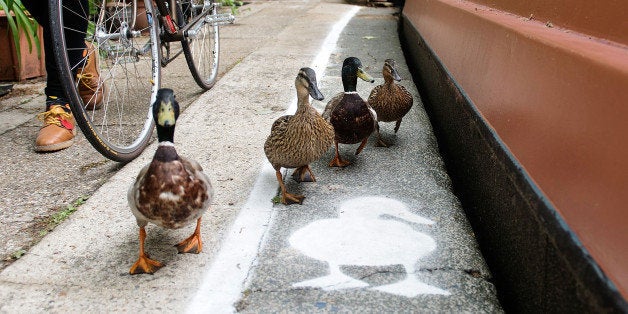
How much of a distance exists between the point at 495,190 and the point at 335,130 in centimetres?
122

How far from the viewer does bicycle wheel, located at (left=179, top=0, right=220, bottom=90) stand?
4.55 meters

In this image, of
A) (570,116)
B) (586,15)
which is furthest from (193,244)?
(586,15)

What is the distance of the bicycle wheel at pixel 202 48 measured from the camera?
4.55 m

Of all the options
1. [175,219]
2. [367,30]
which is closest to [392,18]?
[367,30]

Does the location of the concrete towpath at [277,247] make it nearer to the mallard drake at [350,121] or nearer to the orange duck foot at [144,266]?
the orange duck foot at [144,266]

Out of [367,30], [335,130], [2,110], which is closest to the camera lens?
[335,130]

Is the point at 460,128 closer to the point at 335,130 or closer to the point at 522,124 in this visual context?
the point at 335,130

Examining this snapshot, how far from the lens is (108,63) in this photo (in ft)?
12.7

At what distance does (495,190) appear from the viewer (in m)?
2.30

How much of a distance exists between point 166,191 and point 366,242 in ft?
2.95

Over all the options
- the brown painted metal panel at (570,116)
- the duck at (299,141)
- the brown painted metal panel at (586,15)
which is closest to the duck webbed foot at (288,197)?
the duck at (299,141)

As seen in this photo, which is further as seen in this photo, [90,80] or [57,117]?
[90,80]

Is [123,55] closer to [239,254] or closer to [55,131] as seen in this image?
[55,131]

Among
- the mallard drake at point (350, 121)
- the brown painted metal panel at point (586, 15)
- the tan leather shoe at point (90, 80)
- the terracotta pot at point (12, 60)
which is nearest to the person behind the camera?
Answer: the brown painted metal panel at point (586, 15)
